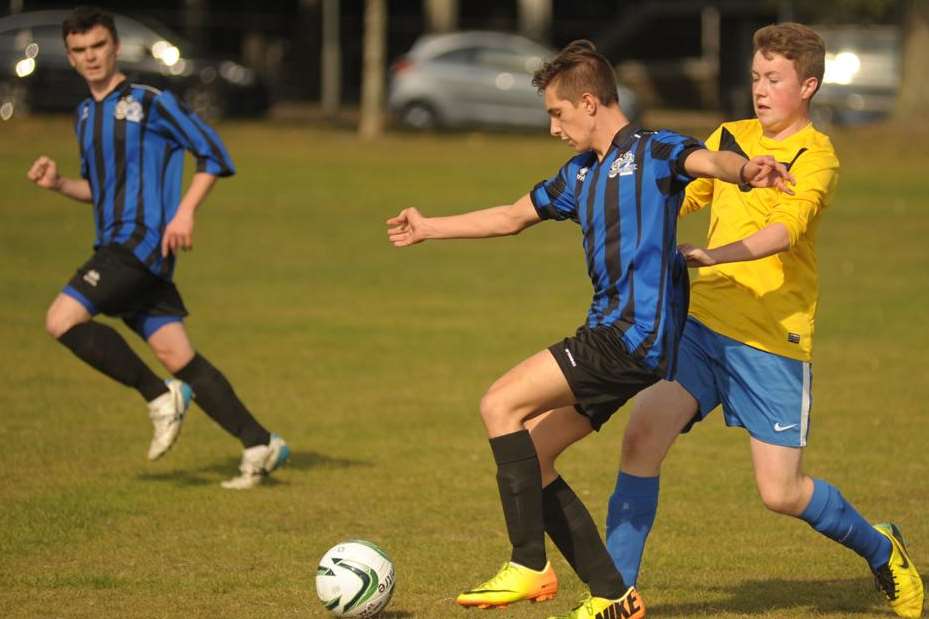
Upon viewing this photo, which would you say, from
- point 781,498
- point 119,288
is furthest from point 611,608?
point 119,288

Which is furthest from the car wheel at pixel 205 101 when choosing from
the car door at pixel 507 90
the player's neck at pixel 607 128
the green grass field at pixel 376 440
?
the player's neck at pixel 607 128

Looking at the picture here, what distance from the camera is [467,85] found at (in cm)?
3034

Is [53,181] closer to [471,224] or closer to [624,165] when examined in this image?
[471,224]

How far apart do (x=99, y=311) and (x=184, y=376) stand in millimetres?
572

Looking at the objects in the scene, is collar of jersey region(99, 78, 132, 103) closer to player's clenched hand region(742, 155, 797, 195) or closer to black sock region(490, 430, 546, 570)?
black sock region(490, 430, 546, 570)

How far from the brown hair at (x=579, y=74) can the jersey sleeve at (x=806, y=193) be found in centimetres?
74

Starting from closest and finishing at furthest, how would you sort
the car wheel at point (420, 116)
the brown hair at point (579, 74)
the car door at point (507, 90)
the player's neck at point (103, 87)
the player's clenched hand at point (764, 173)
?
1. the player's clenched hand at point (764, 173)
2. the brown hair at point (579, 74)
3. the player's neck at point (103, 87)
4. the car door at point (507, 90)
5. the car wheel at point (420, 116)

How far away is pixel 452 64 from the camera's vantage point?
1190 inches

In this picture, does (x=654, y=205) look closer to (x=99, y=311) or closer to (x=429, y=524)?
(x=429, y=524)

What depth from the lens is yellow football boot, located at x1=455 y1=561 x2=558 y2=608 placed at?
16.9 feet

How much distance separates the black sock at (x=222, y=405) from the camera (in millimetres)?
7766

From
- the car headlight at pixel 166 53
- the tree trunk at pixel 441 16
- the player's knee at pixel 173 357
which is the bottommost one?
the player's knee at pixel 173 357

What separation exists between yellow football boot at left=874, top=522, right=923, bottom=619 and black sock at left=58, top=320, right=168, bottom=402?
379 centimetres

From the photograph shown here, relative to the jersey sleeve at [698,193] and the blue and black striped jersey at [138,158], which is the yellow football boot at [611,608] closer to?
the jersey sleeve at [698,193]
